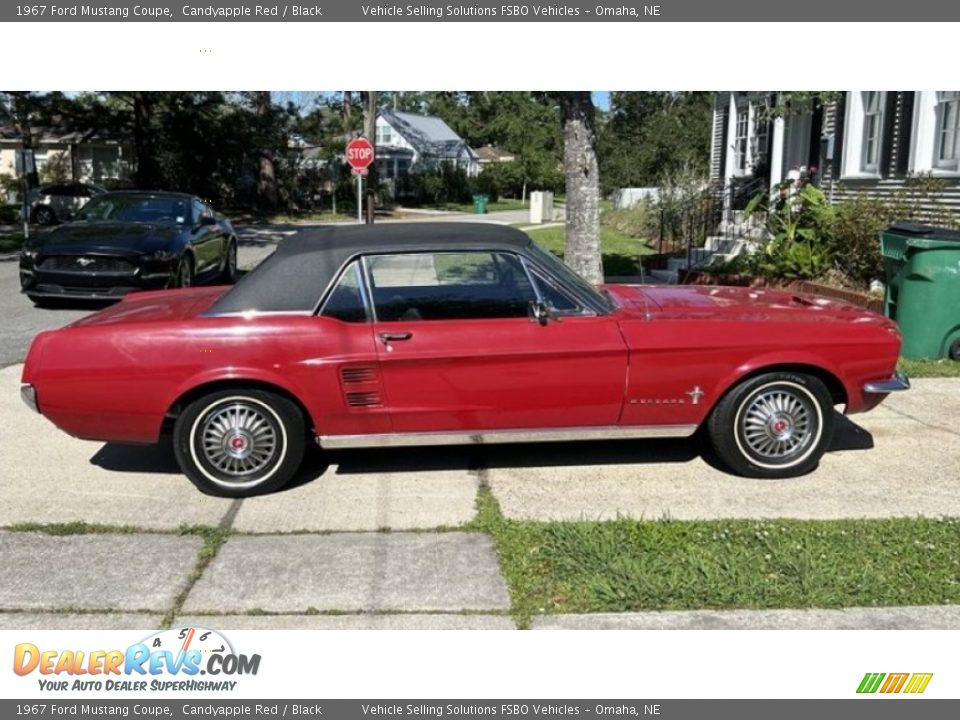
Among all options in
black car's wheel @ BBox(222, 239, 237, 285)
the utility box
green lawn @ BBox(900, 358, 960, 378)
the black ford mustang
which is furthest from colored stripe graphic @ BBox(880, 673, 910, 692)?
the utility box

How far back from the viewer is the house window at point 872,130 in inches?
528

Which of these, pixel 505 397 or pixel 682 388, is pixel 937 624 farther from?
pixel 505 397

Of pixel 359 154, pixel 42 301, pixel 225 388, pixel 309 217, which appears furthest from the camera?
pixel 309 217

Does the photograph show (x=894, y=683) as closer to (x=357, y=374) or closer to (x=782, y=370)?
(x=782, y=370)

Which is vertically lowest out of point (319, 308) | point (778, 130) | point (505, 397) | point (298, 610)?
point (298, 610)

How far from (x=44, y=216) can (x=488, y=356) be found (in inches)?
1090

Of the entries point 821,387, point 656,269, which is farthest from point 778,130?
point 821,387

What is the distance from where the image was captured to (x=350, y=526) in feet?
15.1

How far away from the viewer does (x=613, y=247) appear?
68.8 feet

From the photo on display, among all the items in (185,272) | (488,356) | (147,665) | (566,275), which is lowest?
(147,665)

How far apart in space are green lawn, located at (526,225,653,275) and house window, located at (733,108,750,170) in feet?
8.74

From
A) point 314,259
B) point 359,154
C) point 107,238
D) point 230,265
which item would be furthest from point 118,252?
point 359,154

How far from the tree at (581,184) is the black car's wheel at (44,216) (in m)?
23.3

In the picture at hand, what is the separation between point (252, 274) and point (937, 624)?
3844 mm
